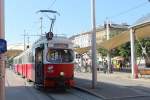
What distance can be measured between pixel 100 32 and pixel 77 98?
96.4 meters

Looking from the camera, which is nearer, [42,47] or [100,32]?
[42,47]

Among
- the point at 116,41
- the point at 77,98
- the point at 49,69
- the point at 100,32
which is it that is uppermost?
the point at 100,32

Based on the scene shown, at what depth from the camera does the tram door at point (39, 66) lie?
24781 mm

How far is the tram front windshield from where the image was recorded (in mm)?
24172

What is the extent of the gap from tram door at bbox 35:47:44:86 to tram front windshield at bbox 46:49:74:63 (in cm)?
73

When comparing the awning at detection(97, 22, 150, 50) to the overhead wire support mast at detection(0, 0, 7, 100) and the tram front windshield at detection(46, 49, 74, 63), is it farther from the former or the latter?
the overhead wire support mast at detection(0, 0, 7, 100)

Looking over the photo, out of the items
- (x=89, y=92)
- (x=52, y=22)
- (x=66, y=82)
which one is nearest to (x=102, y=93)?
(x=89, y=92)

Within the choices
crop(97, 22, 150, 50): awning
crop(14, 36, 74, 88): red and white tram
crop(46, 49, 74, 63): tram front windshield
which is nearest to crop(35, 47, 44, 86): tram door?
crop(14, 36, 74, 88): red and white tram

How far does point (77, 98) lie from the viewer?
21391 mm

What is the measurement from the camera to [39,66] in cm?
2550

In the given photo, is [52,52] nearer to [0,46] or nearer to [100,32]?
[0,46]

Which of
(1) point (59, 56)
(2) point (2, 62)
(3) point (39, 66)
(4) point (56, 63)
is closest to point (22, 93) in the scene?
(3) point (39, 66)

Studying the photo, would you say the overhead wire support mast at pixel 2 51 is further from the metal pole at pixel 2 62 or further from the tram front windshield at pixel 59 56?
the tram front windshield at pixel 59 56

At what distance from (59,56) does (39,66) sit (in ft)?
5.80
